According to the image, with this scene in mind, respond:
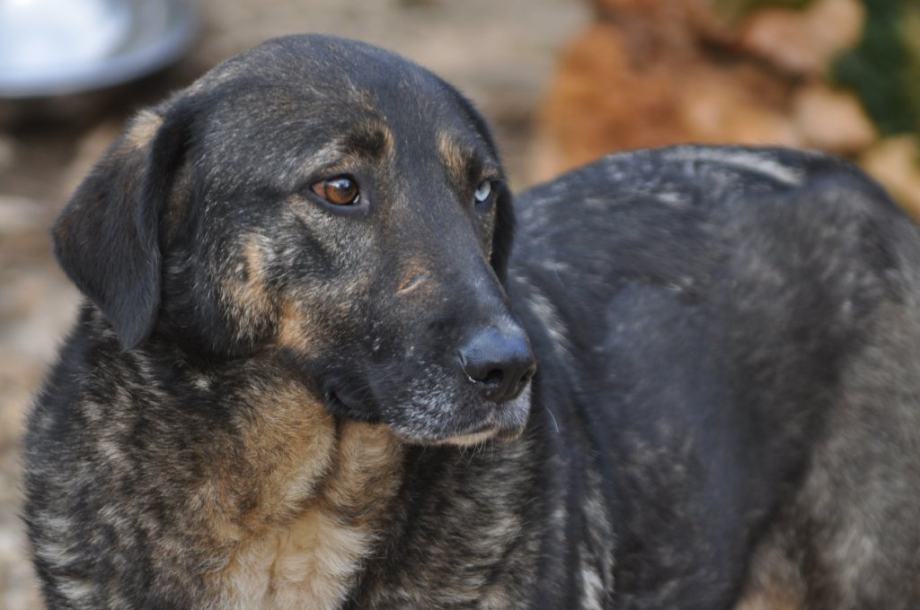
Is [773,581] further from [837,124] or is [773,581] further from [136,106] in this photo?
[136,106]

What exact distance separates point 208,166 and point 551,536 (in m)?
1.30

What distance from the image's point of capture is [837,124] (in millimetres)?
7820

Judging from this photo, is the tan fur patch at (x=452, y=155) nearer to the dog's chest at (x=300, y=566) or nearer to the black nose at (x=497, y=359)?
the black nose at (x=497, y=359)

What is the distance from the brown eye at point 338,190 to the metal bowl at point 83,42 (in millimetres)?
5821

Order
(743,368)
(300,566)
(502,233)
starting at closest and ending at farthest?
(300,566)
(502,233)
(743,368)

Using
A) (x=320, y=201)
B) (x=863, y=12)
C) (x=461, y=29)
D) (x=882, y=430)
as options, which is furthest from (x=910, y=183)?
(x=320, y=201)

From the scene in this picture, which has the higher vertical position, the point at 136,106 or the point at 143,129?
the point at 143,129

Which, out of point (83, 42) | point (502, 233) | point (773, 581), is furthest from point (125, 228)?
point (83, 42)

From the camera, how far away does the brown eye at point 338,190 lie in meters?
3.61

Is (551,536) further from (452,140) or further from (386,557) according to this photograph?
(452,140)

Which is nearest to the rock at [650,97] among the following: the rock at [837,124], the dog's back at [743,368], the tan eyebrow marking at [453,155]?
the rock at [837,124]

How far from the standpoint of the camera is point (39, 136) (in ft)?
30.2

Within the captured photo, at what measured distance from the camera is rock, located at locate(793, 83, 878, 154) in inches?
307

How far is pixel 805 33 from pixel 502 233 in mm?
4309
